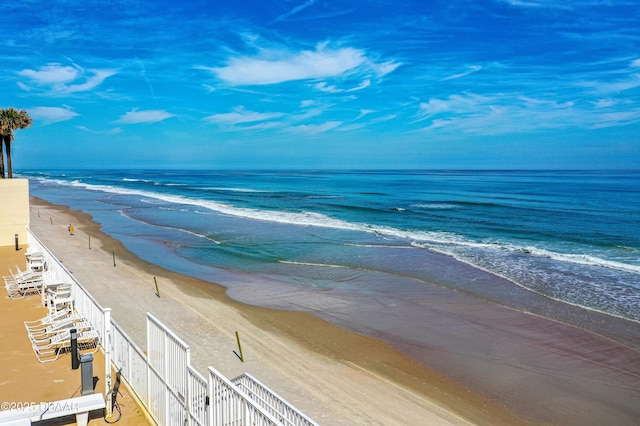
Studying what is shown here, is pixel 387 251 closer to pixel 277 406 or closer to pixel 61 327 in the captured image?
pixel 61 327

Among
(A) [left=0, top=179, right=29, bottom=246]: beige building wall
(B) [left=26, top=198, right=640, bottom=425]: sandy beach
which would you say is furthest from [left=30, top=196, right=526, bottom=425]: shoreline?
(A) [left=0, top=179, right=29, bottom=246]: beige building wall

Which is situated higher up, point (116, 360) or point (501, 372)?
point (116, 360)

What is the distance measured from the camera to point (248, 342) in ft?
40.8

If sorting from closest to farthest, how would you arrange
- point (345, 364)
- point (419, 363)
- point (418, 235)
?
1. point (345, 364)
2. point (419, 363)
3. point (418, 235)

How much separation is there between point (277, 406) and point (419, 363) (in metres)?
6.26

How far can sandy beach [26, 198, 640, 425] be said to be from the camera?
31.3 feet

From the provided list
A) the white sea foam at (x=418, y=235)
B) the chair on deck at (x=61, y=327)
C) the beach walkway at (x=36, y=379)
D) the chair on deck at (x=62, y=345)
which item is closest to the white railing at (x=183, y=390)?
the beach walkway at (x=36, y=379)

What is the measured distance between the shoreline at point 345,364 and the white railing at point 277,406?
194 centimetres

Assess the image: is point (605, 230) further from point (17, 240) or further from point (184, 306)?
point (17, 240)

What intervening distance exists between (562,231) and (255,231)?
22.0 m

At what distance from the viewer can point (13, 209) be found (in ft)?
72.6

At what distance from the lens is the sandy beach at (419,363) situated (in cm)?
953

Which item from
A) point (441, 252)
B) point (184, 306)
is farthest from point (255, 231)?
point (184, 306)

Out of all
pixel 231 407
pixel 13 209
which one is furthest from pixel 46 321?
pixel 13 209
